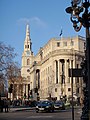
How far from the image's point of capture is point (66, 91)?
356 feet

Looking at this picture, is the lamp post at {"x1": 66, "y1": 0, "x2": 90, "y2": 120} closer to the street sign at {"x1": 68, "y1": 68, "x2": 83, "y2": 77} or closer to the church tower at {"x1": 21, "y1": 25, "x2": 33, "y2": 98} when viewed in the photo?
the street sign at {"x1": 68, "y1": 68, "x2": 83, "y2": 77}

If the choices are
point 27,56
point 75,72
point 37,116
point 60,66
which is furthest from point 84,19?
point 27,56

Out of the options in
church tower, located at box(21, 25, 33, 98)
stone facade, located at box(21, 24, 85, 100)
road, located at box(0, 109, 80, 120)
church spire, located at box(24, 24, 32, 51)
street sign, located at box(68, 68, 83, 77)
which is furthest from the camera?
church spire, located at box(24, 24, 32, 51)

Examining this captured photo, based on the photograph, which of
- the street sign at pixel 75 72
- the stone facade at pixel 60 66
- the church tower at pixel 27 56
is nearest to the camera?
the street sign at pixel 75 72

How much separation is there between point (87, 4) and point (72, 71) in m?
3.15

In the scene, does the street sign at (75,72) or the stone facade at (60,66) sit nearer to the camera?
the street sign at (75,72)

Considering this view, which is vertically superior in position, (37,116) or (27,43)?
(27,43)

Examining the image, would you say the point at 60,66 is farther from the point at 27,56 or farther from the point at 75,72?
the point at 75,72

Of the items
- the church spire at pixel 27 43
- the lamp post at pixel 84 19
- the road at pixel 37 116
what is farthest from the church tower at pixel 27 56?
the lamp post at pixel 84 19

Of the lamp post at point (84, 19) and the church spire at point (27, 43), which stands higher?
the church spire at point (27, 43)

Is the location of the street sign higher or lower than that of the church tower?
lower

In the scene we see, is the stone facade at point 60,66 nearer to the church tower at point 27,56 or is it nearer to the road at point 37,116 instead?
the church tower at point 27,56

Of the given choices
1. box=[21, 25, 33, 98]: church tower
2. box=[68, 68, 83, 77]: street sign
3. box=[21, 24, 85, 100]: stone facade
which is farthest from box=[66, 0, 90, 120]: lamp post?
box=[21, 25, 33, 98]: church tower

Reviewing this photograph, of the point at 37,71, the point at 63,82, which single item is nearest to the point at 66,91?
the point at 63,82
